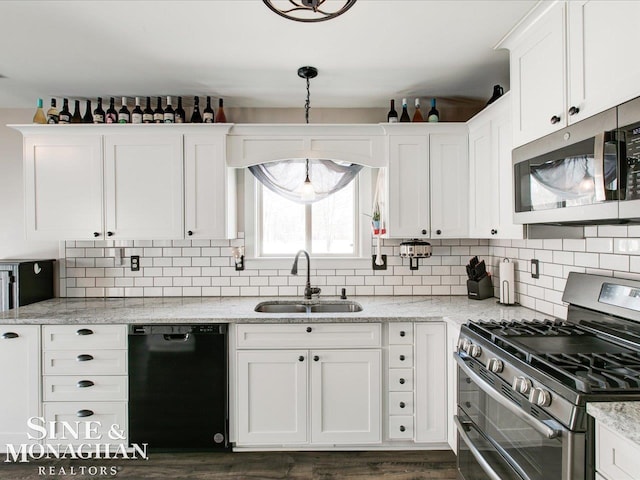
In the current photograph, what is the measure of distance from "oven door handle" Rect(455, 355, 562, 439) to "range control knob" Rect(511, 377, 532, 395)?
0.23 ft

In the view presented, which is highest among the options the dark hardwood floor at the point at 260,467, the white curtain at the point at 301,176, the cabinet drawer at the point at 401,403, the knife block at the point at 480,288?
the white curtain at the point at 301,176

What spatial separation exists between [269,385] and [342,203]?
60.1 inches

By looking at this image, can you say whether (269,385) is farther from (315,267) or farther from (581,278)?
(581,278)

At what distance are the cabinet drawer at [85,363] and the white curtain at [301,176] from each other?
61.5 inches

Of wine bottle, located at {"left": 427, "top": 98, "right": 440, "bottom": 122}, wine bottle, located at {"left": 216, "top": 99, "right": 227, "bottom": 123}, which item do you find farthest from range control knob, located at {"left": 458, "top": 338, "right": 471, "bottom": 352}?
wine bottle, located at {"left": 216, "top": 99, "right": 227, "bottom": 123}

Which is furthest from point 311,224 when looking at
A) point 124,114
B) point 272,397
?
point 124,114

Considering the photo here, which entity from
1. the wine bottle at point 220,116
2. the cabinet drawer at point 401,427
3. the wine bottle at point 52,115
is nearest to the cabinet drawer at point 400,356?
the cabinet drawer at point 401,427

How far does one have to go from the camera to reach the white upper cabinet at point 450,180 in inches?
108

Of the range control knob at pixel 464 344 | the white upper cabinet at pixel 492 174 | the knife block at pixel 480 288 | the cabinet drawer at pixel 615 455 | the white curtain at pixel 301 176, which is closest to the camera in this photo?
the cabinet drawer at pixel 615 455

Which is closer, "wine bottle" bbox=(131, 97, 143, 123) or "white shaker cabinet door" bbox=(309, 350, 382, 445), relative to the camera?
"white shaker cabinet door" bbox=(309, 350, 382, 445)

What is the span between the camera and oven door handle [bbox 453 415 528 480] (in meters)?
1.57

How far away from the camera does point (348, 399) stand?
2.40 metres

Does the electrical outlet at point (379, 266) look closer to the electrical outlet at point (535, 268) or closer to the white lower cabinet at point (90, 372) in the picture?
the electrical outlet at point (535, 268)

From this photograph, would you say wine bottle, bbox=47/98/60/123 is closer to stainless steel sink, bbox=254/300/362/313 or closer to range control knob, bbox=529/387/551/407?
stainless steel sink, bbox=254/300/362/313
